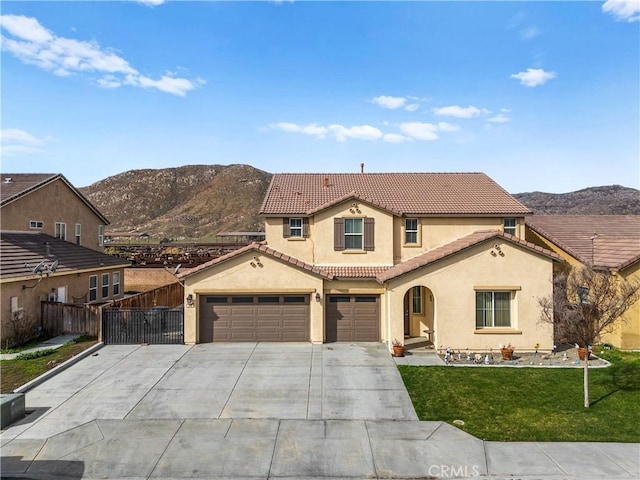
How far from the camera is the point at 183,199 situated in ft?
457

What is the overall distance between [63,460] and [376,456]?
7.15m

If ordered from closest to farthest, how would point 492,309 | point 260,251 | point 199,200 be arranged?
point 492,309 < point 260,251 < point 199,200

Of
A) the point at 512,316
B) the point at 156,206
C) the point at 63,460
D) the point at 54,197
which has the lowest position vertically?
the point at 63,460

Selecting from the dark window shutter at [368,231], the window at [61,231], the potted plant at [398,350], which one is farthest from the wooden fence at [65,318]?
the potted plant at [398,350]

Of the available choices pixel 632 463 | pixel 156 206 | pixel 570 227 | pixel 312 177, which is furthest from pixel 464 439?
pixel 156 206

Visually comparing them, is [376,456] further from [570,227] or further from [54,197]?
[54,197]

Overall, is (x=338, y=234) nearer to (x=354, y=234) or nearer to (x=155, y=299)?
(x=354, y=234)

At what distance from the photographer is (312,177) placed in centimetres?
2258

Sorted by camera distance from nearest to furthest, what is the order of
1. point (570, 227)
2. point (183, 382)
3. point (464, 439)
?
point (464, 439), point (183, 382), point (570, 227)

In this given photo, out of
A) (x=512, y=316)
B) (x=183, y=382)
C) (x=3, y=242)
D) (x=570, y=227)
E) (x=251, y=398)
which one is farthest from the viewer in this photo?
(x=570, y=227)

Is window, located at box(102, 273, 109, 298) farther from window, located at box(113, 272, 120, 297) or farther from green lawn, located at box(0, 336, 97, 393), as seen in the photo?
green lawn, located at box(0, 336, 97, 393)

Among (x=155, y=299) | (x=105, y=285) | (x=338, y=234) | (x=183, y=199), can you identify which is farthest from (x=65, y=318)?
(x=183, y=199)

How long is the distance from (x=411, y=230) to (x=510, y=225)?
5.13 meters

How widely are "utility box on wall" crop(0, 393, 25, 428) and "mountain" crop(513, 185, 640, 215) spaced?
8272cm
